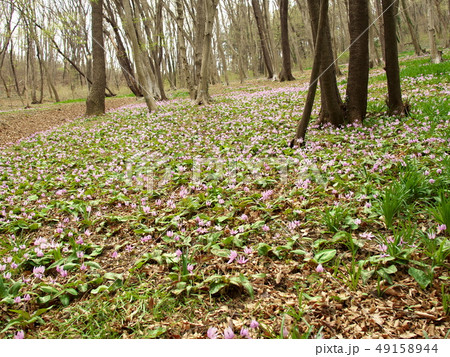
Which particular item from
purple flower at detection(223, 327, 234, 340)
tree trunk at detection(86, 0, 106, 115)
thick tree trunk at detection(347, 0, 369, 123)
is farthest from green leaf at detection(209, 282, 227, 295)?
tree trunk at detection(86, 0, 106, 115)

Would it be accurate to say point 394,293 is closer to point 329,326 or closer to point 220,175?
point 329,326

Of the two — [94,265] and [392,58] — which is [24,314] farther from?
[392,58]

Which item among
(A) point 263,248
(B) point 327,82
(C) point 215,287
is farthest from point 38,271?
(B) point 327,82

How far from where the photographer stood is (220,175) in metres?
4.71

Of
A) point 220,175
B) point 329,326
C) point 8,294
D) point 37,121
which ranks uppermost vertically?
point 37,121

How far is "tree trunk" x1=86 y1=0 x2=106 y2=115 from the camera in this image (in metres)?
12.5

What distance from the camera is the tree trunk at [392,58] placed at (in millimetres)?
5551

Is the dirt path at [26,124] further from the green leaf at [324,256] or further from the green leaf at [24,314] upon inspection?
the green leaf at [324,256]

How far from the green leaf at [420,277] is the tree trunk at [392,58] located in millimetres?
4819

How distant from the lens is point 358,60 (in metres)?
5.80

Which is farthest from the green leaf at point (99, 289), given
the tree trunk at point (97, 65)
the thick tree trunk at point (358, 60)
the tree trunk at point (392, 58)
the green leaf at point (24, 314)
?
the tree trunk at point (97, 65)
